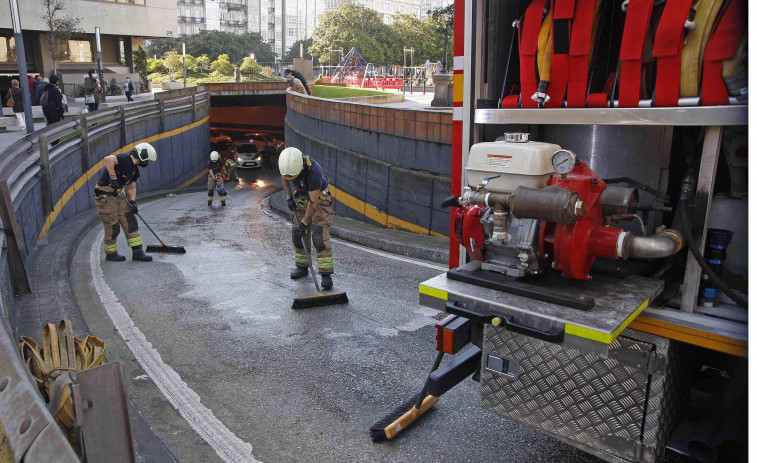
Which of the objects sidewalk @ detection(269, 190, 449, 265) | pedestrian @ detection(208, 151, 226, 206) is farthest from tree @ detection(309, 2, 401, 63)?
sidewalk @ detection(269, 190, 449, 265)

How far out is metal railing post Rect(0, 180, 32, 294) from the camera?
585 centimetres

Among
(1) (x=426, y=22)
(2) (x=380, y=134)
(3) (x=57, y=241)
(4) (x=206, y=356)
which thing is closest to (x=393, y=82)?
(1) (x=426, y=22)

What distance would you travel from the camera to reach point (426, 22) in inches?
2239

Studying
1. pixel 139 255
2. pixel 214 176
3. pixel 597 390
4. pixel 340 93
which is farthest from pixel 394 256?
pixel 340 93

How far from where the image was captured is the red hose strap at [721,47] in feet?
9.39

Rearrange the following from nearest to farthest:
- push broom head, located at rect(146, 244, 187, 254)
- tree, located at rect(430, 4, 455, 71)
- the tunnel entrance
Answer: push broom head, located at rect(146, 244, 187, 254) → tree, located at rect(430, 4, 455, 71) → the tunnel entrance

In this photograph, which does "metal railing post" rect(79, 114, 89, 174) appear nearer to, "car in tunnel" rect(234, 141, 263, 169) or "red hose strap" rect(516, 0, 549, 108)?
"red hose strap" rect(516, 0, 549, 108)

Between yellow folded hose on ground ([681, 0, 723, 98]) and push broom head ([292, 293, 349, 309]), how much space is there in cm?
420

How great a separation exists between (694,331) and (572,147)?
1517 mm

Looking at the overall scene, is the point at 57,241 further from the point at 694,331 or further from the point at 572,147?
the point at 694,331

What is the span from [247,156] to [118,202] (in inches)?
749

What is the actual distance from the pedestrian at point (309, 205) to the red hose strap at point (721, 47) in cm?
468

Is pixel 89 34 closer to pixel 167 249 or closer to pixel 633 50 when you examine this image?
pixel 167 249

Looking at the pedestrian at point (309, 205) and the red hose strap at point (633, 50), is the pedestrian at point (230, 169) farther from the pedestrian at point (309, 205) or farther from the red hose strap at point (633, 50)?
the red hose strap at point (633, 50)
